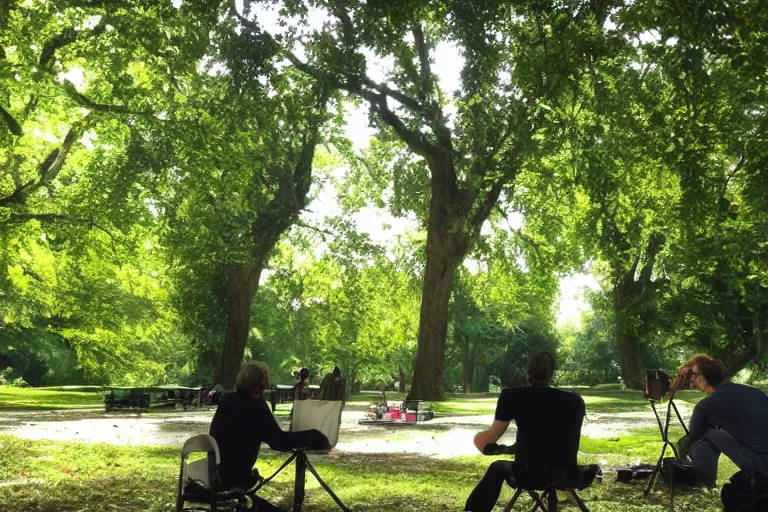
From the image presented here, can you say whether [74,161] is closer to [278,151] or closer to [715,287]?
[278,151]

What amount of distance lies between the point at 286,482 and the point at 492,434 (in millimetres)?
5318

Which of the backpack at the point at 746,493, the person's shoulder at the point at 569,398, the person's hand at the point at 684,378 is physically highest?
the person's hand at the point at 684,378

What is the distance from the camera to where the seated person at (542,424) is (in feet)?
19.2

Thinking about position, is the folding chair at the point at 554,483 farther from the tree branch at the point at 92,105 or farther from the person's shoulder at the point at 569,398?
the tree branch at the point at 92,105

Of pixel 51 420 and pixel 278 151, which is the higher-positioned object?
pixel 278 151

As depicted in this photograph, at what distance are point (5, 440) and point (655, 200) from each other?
63.5 ft

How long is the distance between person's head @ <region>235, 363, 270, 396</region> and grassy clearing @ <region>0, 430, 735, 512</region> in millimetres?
2584

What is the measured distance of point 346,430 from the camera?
20.9 m

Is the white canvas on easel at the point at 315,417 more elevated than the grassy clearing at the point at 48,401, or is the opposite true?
the white canvas on easel at the point at 315,417

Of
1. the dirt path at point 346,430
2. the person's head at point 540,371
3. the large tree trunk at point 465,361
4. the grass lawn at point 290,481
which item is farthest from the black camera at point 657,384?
the large tree trunk at point 465,361

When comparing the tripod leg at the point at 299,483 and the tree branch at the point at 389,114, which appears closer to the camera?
the tripod leg at the point at 299,483

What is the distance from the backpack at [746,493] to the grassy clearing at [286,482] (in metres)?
2.60

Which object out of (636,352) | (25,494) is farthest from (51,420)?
(636,352)

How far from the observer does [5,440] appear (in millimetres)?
14875
